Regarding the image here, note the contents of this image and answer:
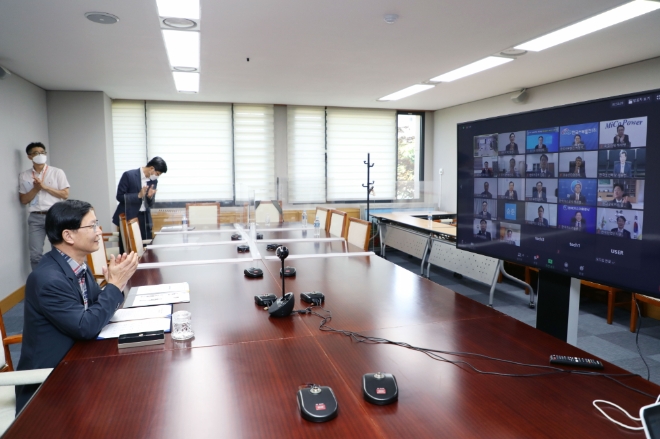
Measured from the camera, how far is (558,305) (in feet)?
5.36

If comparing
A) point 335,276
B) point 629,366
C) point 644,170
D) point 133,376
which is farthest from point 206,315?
point 629,366

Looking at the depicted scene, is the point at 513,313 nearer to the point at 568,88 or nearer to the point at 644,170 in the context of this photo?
the point at 568,88

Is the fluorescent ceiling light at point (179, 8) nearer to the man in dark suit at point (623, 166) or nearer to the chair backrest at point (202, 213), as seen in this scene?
the man in dark suit at point (623, 166)

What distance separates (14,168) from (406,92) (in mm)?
4974

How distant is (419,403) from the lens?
116 centimetres

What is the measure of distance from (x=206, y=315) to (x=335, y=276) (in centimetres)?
93

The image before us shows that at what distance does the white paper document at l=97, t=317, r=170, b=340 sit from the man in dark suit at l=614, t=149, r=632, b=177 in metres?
1.67

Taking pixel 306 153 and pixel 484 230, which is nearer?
pixel 484 230

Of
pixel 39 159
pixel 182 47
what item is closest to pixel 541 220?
pixel 182 47

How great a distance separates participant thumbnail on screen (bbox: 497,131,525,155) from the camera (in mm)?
1619

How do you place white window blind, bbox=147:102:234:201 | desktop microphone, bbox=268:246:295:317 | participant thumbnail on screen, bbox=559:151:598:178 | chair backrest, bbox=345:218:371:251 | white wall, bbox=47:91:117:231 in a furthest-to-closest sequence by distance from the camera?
white window blind, bbox=147:102:234:201, white wall, bbox=47:91:117:231, chair backrest, bbox=345:218:371:251, desktop microphone, bbox=268:246:295:317, participant thumbnail on screen, bbox=559:151:598:178

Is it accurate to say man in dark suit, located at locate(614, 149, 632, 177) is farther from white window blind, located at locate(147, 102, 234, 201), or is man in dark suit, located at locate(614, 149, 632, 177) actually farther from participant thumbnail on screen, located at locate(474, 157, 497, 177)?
white window blind, located at locate(147, 102, 234, 201)

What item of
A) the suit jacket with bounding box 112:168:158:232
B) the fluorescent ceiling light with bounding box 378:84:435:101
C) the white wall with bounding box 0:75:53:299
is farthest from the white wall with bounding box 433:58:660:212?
the white wall with bounding box 0:75:53:299

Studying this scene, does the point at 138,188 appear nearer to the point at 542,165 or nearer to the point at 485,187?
the point at 485,187
